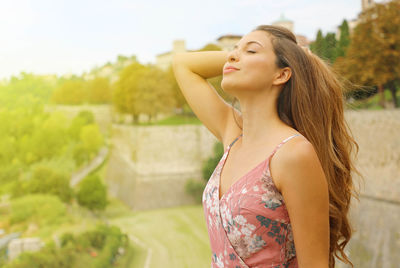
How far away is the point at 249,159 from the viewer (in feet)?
1.99

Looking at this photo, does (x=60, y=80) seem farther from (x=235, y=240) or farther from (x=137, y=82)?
(x=235, y=240)

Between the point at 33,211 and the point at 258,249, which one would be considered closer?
the point at 258,249

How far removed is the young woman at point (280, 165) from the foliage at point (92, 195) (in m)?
9.36

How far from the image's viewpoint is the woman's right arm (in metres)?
0.77

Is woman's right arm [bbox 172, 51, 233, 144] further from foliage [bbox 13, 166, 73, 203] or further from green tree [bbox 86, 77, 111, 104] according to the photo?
green tree [bbox 86, 77, 111, 104]

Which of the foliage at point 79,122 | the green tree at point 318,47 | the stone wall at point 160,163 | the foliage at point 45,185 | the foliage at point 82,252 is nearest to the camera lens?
the green tree at point 318,47

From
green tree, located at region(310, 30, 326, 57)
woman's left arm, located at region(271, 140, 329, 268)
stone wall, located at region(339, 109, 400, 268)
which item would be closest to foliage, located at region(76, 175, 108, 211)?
stone wall, located at region(339, 109, 400, 268)

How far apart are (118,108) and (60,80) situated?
2091 mm

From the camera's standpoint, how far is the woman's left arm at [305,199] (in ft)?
1.70

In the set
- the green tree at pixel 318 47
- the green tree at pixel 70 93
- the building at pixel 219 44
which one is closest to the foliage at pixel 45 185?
the green tree at pixel 70 93

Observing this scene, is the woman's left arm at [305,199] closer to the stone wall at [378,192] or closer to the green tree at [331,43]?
the green tree at [331,43]

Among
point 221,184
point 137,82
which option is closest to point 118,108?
point 137,82

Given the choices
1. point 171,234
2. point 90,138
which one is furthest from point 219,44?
point 171,234

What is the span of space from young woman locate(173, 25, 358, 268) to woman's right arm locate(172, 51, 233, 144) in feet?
0.30
